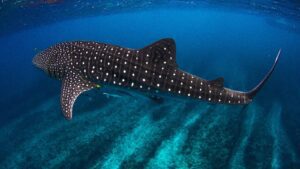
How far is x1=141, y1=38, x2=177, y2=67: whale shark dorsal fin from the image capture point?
6242mm

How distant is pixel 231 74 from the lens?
1028 inches

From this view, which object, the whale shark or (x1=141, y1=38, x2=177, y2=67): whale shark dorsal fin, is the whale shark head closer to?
the whale shark

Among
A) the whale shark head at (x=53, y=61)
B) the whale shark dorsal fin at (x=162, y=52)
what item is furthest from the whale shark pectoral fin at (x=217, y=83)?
the whale shark head at (x=53, y=61)

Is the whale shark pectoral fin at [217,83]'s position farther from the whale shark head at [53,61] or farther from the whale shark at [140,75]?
the whale shark head at [53,61]

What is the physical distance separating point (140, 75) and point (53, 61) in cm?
256

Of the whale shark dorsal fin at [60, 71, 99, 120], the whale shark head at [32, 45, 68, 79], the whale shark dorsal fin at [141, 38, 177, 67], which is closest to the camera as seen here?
the whale shark dorsal fin at [141, 38, 177, 67]

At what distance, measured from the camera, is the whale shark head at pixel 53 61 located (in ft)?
23.6

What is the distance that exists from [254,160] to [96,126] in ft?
29.4

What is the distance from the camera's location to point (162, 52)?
6246 mm

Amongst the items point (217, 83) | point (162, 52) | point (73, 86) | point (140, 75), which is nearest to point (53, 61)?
point (73, 86)

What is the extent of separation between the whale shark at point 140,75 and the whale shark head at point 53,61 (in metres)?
0.35

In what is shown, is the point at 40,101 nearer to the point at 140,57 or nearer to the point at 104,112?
the point at 104,112

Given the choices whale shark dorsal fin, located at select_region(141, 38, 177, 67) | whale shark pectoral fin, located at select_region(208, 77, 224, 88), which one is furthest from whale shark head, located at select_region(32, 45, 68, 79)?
whale shark pectoral fin, located at select_region(208, 77, 224, 88)

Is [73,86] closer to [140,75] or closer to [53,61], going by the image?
[53,61]
